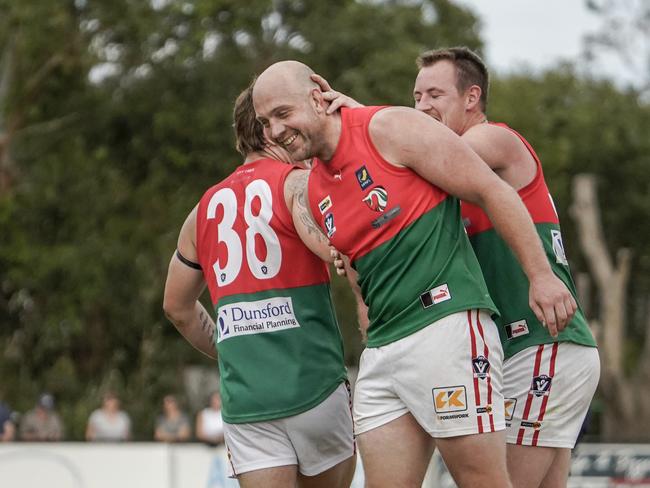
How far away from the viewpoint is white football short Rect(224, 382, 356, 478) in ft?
18.5

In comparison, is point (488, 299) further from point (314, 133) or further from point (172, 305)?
point (172, 305)

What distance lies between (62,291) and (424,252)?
1175 inches

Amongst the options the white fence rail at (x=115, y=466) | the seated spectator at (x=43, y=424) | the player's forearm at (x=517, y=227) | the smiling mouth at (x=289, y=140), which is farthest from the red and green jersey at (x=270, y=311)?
the seated spectator at (x=43, y=424)

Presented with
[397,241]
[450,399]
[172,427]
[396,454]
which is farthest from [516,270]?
[172,427]

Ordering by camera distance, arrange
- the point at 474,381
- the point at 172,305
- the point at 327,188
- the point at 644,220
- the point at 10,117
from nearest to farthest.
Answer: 1. the point at 474,381
2. the point at 327,188
3. the point at 172,305
4. the point at 10,117
5. the point at 644,220

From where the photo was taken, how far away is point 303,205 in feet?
18.1

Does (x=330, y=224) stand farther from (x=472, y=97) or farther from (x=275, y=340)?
(x=472, y=97)

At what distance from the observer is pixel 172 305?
623cm

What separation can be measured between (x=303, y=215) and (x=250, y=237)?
1.16 feet

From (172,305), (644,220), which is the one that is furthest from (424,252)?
(644,220)

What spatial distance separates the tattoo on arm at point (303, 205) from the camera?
5434 millimetres

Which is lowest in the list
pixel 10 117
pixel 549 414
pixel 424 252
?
pixel 549 414

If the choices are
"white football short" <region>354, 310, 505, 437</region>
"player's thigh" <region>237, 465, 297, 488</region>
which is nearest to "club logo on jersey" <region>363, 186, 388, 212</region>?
"white football short" <region>354, 310, 505, 437</region>

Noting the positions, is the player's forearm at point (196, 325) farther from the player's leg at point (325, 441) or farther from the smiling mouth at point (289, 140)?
the smiling mouth at point (289, 140)
